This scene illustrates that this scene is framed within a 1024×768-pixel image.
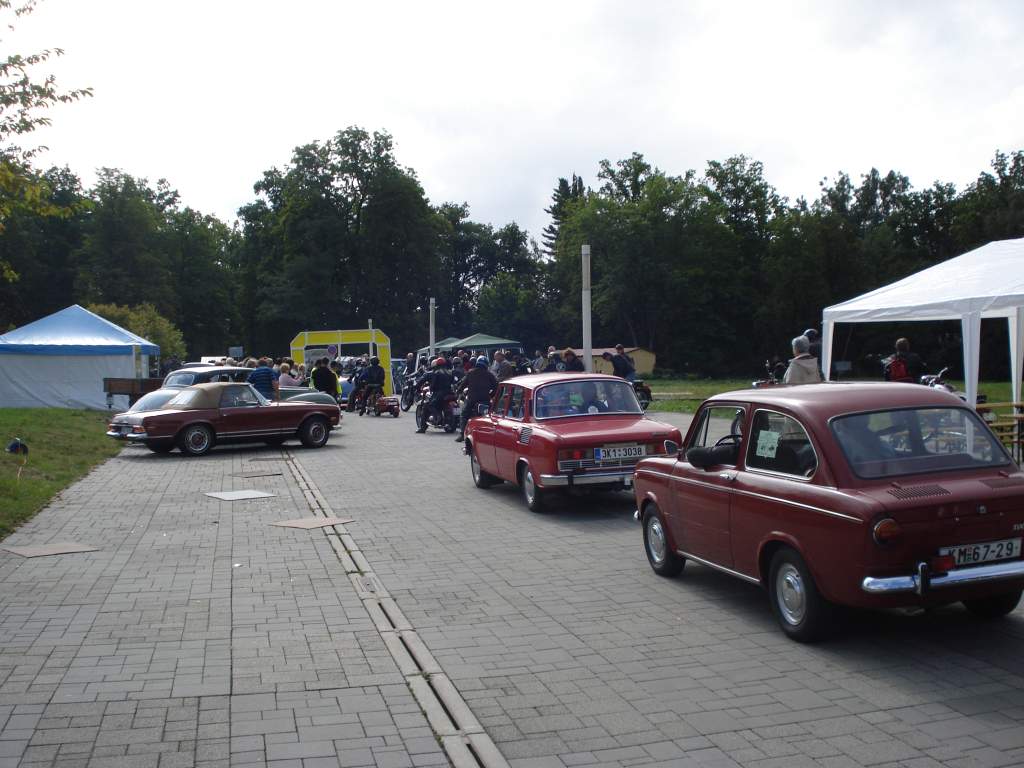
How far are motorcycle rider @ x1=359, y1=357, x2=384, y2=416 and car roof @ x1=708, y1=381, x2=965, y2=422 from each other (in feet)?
86.9

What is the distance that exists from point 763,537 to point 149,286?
77.3m

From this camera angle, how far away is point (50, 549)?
1011 cm

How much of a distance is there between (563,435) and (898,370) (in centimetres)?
590

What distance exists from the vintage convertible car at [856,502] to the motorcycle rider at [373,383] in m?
25.8

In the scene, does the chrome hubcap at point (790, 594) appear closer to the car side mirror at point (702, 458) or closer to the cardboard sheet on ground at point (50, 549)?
the car side mirror at point (702, 458)

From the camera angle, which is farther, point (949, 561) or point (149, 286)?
point (149, 286)

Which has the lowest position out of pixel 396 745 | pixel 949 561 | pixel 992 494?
pixel 396 745

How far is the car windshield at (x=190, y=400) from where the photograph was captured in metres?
20.8

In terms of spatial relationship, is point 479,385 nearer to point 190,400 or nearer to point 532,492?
point 190,400

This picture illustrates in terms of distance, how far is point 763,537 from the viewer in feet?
21.9

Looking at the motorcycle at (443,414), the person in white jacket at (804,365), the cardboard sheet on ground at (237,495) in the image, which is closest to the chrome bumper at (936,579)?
the person in white jacket at (804,365)

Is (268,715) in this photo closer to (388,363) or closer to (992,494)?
(992,494)

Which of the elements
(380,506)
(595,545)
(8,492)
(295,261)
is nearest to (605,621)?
(595,545)

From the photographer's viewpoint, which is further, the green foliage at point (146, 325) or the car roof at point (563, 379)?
the green foliage at point (146, 325)
